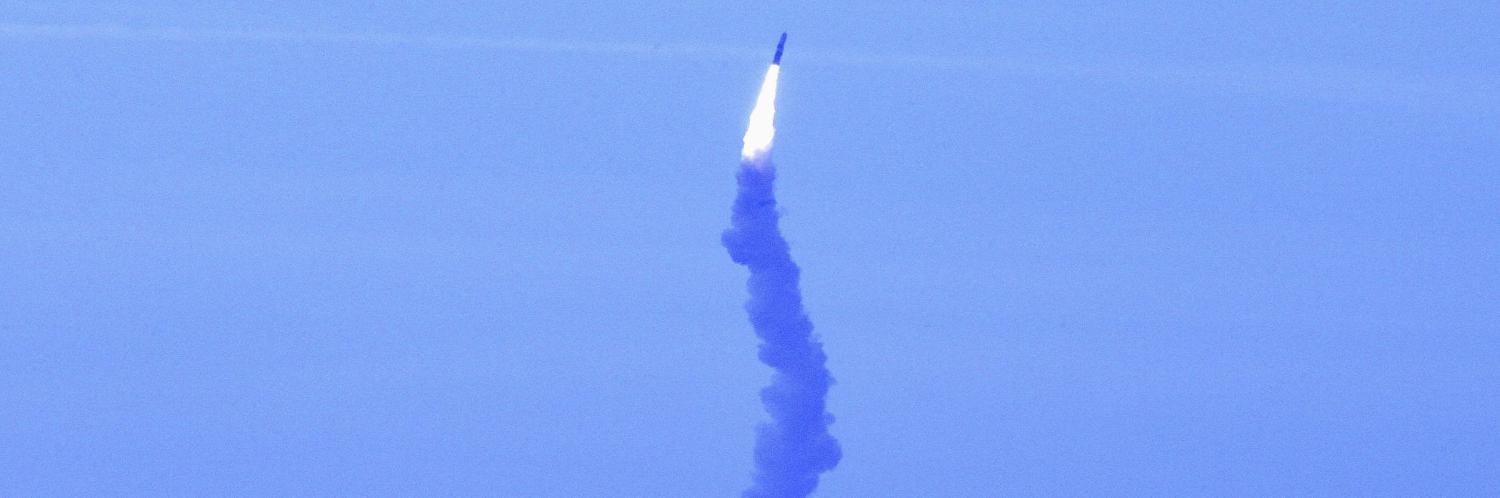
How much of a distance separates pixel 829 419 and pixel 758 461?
1.34 m

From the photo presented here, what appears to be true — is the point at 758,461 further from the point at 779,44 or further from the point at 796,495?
the point at 779,44

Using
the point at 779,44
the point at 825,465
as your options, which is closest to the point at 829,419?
the point at 825,465

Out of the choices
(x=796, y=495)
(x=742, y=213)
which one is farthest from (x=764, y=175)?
(x=796, y=495)

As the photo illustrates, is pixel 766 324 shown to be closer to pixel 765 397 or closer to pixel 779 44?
pixel 765 397

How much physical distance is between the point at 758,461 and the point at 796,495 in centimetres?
75

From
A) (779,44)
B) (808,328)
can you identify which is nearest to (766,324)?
(808,328)

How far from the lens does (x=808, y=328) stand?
77.4 metres

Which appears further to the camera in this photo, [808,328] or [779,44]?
[808,328]

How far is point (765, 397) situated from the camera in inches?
3063

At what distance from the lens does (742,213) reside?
7594 centimetres

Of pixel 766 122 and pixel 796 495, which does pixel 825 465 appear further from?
pixel 766 122

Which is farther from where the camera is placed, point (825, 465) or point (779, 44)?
point (825, 465)

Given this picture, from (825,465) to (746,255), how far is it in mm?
3776

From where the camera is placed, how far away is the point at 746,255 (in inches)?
3002
